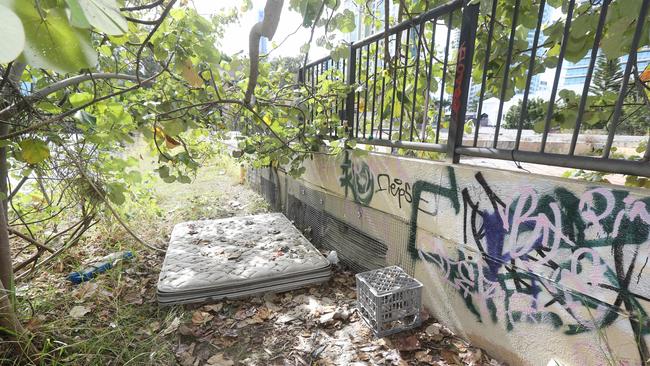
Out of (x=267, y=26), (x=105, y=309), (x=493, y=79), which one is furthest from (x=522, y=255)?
(x=105, y=309)

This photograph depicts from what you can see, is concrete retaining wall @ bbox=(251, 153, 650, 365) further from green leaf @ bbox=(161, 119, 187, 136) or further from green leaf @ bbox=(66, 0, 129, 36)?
green leaf @ bbox=(66, 0, 129, 36)

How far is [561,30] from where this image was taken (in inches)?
72.6

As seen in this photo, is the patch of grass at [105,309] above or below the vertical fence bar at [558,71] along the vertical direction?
below

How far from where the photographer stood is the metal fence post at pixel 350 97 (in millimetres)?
3379

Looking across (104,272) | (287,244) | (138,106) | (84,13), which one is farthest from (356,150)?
(104,272)

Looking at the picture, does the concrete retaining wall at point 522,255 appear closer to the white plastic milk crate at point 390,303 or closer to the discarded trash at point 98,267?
the white plastic milk crate at point 390,303

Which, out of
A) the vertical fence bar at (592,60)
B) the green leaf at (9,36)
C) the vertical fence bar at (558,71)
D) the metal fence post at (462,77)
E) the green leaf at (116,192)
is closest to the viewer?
the green leaf at (9,36)

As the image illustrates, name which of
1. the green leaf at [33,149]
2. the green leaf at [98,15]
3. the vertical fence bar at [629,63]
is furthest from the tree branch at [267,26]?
the vertical fence bar at [629,63]

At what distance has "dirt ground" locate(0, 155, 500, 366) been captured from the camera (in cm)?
210

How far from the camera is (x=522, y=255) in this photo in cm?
173

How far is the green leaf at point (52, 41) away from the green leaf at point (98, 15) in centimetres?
12

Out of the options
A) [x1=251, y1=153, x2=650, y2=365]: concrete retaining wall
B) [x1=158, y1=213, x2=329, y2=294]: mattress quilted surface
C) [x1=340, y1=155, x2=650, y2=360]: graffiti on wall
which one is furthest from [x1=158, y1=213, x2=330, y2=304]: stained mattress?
[x1=340, y1=155, x2=650, y2=360]: graffiti on wall

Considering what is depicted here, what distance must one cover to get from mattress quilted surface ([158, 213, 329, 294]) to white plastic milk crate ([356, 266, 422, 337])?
78 centimetres

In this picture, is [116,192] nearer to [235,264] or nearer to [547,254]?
[235,264]
